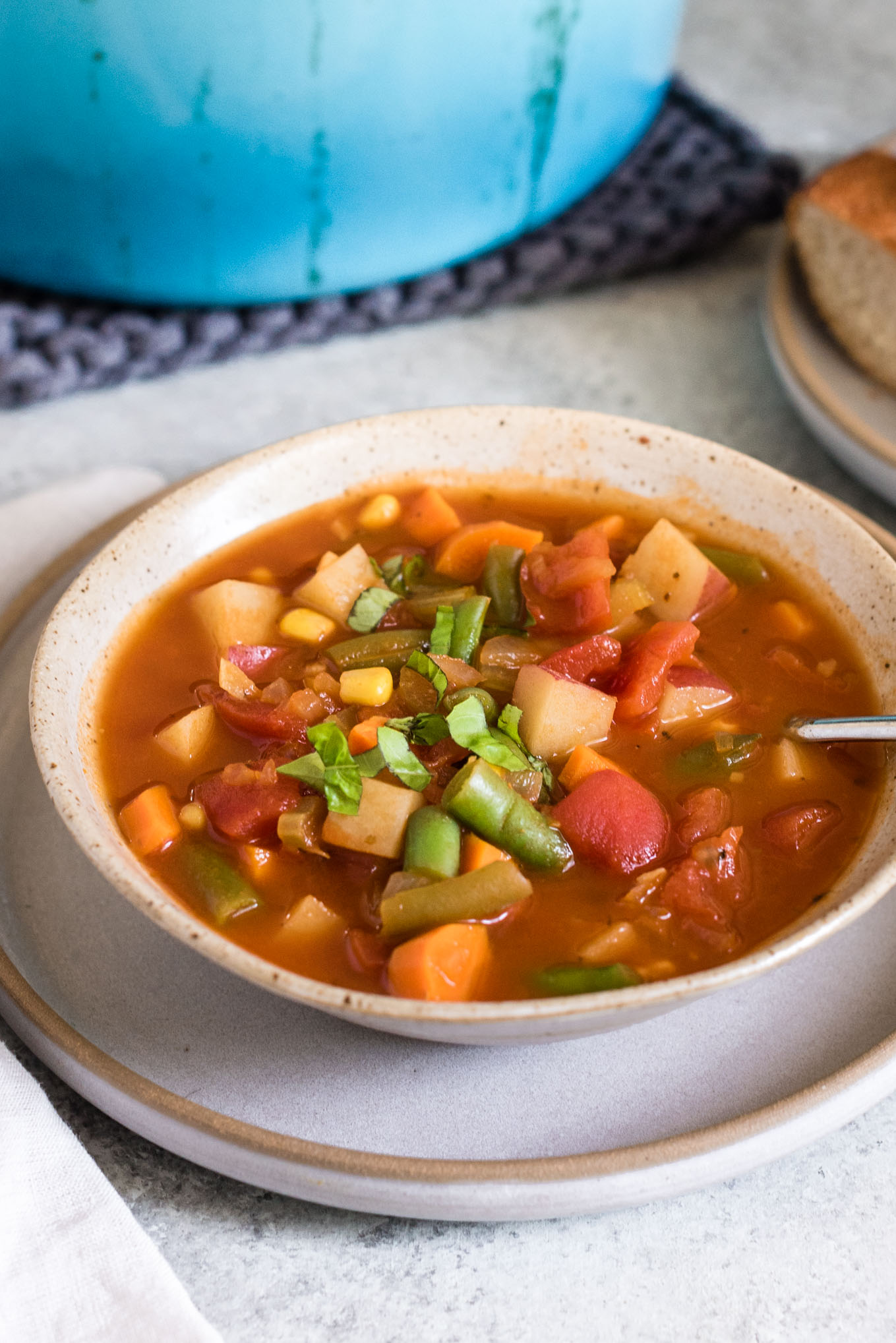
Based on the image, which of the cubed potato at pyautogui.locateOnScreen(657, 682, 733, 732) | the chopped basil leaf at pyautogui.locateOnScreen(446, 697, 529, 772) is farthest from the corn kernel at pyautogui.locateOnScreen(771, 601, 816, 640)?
the chopped basil leaf at pyautogui.locateOnScreen(446, 697, 529, 772)

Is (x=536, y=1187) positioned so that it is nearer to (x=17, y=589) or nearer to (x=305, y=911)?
(x=305, y=911)

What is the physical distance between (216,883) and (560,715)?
73 centimetres

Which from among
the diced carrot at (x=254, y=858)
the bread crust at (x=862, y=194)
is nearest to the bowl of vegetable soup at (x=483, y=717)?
the diced carrot at (x=254, y=858)

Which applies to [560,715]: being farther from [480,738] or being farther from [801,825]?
[801,825]

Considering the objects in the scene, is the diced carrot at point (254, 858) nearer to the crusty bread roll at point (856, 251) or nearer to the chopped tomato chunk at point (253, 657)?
the chopped tomato chunk at point (253, 657)

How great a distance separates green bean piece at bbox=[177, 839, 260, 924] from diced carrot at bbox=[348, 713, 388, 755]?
34 centimetres

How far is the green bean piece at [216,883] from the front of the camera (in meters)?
2.22

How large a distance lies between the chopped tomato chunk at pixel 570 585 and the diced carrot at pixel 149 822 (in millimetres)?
928

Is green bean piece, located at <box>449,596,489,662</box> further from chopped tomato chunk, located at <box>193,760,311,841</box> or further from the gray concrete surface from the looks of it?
the gray concrete surface

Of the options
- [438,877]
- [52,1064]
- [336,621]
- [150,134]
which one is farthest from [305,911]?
[150,134]

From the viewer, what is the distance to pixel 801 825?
234 centimetres

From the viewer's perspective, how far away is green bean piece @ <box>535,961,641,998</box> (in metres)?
2.06

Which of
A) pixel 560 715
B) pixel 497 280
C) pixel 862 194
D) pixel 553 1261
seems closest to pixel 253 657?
pixel 560 715

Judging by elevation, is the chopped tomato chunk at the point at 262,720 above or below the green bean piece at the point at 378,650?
below
